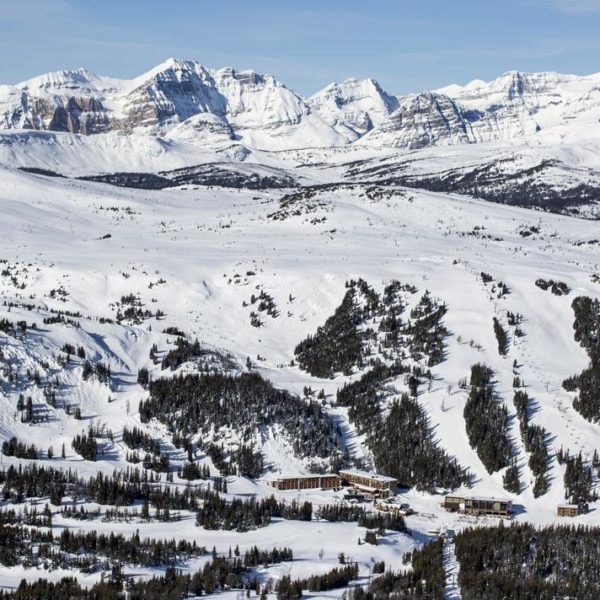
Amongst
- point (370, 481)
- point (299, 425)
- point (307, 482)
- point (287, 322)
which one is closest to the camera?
point (370, 481)

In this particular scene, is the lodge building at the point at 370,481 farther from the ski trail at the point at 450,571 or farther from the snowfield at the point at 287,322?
the ski trail at the point at 450,571

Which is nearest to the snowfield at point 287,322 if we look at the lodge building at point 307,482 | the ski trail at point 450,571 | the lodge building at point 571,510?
the lodge building at point 571,510

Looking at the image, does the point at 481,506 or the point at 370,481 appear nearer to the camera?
the point at 481,506

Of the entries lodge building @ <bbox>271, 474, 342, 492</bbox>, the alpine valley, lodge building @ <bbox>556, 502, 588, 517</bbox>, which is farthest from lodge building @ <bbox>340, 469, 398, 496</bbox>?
lodge building @ <bbox>556, 502, 588, 517</bbox>

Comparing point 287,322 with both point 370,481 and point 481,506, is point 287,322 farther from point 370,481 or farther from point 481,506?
point 481,506

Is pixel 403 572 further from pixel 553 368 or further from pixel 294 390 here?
pixel 553 368

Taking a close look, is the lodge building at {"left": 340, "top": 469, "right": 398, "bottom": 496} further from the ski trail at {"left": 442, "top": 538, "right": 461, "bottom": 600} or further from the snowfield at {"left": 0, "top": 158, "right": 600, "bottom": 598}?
the ski trail at {"left": 442, "top": 538, "right": 461, "bottom": 600}

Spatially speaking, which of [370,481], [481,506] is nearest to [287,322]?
[370,481]

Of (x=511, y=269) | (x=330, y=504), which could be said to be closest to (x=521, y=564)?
(x=330, y=504)
